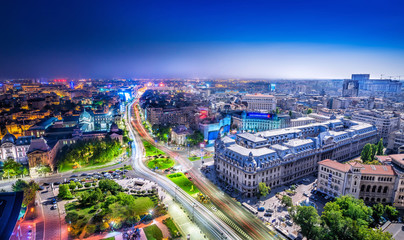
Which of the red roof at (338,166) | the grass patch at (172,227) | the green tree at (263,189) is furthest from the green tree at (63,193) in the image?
the red roof at (338,166)

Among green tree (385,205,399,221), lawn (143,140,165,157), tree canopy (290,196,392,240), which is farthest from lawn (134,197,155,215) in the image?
green tree (385,205,399,221)

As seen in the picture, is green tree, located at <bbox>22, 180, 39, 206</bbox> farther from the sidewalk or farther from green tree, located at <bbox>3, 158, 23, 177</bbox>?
the sidewalk

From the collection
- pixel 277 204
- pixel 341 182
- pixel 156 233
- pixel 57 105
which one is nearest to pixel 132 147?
pixel 156 233

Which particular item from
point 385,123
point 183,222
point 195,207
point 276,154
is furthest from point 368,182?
point 385,123

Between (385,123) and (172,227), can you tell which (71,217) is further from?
(385,123)

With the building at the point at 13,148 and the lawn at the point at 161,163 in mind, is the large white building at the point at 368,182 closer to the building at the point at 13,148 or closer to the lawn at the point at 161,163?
the lawn at the point at 161,163

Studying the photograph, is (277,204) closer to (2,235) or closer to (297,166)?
(297,166)
